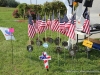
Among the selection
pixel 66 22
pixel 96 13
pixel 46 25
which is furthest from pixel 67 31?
pixel 96 13

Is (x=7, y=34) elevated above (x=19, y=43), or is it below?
above

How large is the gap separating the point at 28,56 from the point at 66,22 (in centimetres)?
142

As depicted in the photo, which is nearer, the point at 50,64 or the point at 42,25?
the point at 50,64

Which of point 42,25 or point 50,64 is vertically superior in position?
point 42,25

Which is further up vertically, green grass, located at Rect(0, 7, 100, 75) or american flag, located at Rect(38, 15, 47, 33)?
american flag, located at Rect(38, 15, 47, 33)

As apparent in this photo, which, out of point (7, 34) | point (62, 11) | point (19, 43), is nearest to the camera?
point (7, 34)

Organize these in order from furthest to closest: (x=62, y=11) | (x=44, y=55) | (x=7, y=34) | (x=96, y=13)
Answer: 1. (x=62, y=11)
2. (x=96, y=13)
3. (x=7, y=34)
4. (x=44, y=55)

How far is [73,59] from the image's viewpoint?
6.09 meters

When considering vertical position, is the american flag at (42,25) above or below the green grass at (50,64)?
above

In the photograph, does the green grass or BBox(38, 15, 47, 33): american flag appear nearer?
the green grass

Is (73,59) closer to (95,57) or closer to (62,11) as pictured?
(95,57)

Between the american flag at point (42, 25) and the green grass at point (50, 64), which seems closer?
the green grass at point (50, 64)

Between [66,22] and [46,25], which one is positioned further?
[46,25]

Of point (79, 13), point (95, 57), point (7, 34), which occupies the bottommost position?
point (95, 57)
